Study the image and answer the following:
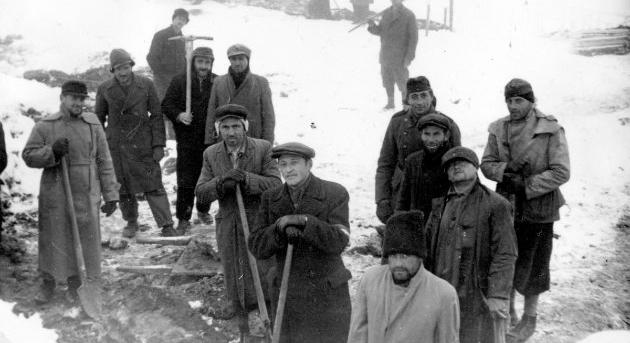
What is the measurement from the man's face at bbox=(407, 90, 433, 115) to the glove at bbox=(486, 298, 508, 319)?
1654mm

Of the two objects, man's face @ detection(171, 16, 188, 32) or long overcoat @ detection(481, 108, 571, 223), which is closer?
long overcoat @ detection(481, 108, 571, 223)

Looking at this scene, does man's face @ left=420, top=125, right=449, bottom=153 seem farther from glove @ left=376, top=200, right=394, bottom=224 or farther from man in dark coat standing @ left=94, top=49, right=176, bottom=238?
man in dark coat standing @ left=94, top=49, right=176, bottom=238

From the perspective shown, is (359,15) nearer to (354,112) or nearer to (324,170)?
(354,112)

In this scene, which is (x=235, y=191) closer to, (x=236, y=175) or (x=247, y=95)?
(x=236, y=175)

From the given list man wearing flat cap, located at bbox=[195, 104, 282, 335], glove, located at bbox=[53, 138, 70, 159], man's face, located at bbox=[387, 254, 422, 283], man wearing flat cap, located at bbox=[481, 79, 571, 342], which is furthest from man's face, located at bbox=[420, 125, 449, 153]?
glove, located at bbox=[53, 138, 70, 159]

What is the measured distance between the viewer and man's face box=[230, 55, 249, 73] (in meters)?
5.76

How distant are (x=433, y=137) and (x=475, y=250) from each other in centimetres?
84

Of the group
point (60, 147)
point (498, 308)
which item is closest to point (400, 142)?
point (498, 308)

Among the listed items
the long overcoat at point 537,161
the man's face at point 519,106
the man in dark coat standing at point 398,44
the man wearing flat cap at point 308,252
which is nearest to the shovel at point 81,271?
the man wearing flat cap at point 308,252

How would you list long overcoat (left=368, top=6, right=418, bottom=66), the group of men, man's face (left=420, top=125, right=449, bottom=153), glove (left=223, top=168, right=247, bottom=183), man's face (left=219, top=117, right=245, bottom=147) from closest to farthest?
the group of men < man's face (left=420, top=125, right=449, bottom=153) < glove (left=223, top=168, right=247, bottom=183) < man's face (left=219, top=117, right=245, bottom=147) < long overcoat (left=368, top=6, right=418, bottom=66)

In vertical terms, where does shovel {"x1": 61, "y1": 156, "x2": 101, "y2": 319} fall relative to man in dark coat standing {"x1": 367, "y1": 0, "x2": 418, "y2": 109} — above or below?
below

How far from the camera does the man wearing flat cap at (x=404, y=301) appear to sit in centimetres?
267

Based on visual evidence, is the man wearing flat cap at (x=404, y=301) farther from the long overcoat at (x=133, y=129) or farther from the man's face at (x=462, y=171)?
the long overcoat at (x=133, y=129)

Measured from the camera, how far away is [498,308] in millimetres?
3523
